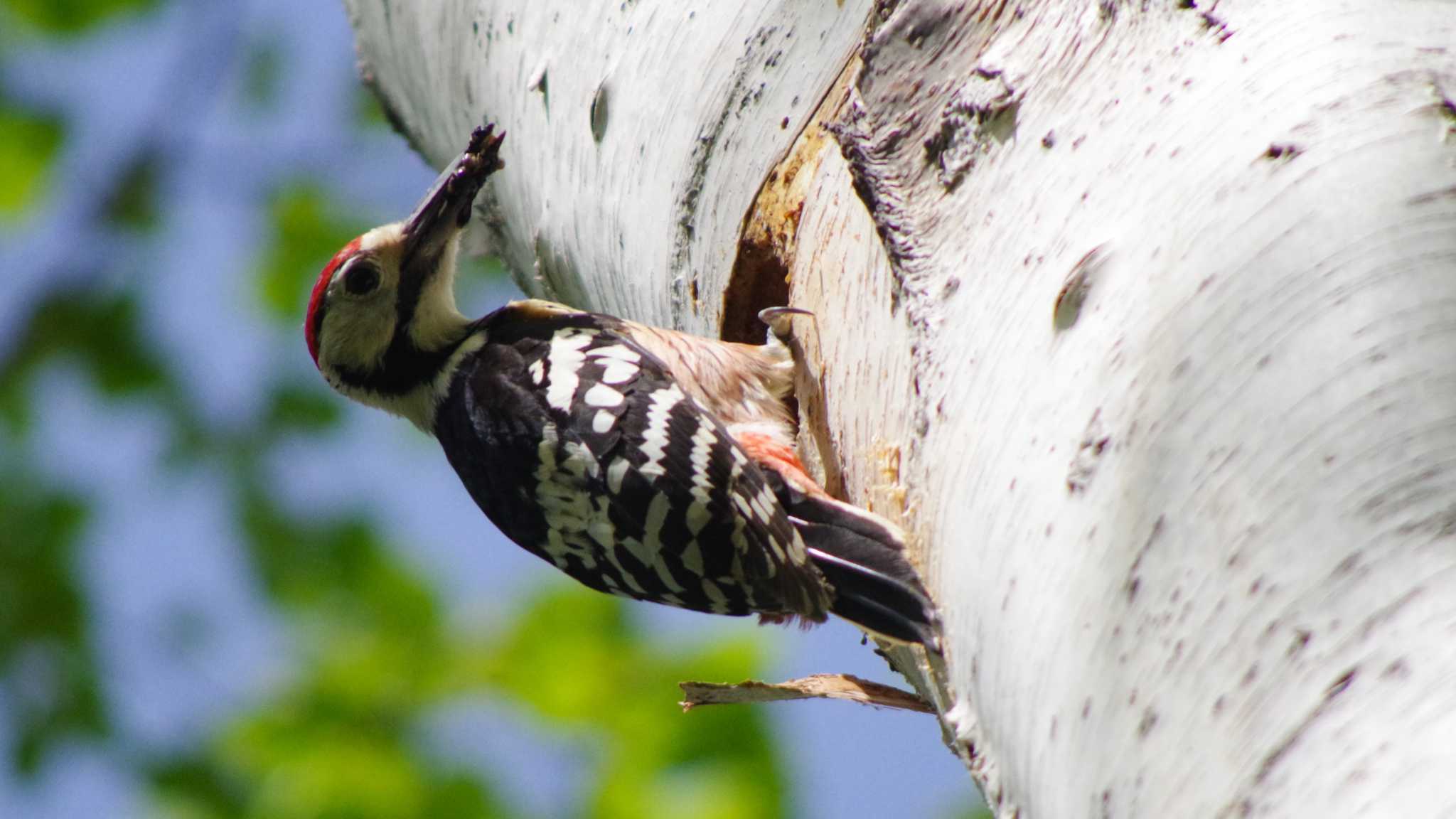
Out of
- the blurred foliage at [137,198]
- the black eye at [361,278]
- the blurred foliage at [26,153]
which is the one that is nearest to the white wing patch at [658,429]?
the black eye at [361,278]

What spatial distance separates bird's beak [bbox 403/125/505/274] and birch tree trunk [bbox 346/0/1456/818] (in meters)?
0.82

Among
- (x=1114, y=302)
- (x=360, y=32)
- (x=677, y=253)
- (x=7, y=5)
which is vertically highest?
(x=7, y=5)

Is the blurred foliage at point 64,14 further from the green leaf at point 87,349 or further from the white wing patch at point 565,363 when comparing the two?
the white wing patch at point 565,363

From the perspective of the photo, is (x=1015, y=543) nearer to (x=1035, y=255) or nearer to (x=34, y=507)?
(x=1035, y=255)

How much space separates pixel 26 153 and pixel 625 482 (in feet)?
12.4

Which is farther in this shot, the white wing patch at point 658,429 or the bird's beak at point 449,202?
the bird's beak at point 449,202

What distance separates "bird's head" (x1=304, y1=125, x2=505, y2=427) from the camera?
2920 mm

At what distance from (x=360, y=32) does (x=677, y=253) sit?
1.87 m

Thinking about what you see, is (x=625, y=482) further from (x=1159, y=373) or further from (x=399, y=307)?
(x=1159, y=373)

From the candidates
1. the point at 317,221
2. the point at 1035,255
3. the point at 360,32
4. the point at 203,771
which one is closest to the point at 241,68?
the point at 317,221

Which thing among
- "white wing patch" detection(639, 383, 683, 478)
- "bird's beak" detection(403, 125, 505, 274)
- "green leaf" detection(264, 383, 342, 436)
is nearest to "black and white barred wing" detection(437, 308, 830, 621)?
"white wing patch" detection(639, 383, 683, 478)

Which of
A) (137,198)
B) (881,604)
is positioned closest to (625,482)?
(881,604)

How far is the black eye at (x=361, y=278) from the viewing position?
292 centimetres

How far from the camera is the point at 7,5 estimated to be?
4.80 meters
